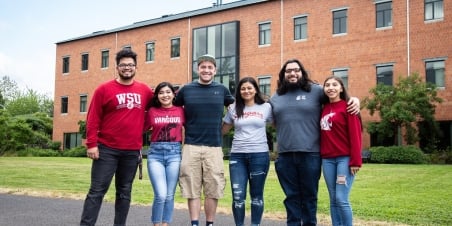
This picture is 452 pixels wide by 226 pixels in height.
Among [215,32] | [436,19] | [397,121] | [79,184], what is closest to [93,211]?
[79,184]

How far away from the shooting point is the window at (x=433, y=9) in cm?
2702

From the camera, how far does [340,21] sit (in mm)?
30109

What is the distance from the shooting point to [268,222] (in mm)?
7660

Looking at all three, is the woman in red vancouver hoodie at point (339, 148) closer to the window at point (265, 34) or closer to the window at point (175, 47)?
the window at point (265, 34)

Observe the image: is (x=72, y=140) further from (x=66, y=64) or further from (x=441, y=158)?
(x=441, y=158)

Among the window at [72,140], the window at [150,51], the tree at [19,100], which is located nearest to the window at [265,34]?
the window at [150,51]

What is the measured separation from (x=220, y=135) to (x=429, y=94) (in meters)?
21.3

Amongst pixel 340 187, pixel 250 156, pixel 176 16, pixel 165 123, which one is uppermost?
pixel 176 16

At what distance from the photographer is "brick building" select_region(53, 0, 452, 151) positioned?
89.4 feet

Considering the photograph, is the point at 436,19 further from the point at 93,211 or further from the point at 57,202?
the point at 93,211

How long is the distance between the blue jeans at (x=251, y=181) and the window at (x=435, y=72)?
2352 centimetres

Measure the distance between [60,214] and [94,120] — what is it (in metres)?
3.32

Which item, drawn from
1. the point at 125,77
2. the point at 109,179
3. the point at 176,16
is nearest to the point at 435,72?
the point at 176,16

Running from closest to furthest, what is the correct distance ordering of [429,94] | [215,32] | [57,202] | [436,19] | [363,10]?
1. [57,202]
2. [429,94]
3. [436,19]
4. [363,10]
5. [215,32]
